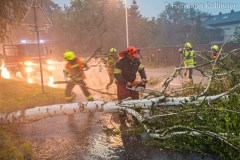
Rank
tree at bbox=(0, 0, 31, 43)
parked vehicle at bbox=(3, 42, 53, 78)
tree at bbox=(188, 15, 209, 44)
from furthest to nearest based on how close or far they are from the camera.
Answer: tree at bbox=(188, 15, 209, 44) < parked vehicle at bbox=(3, 42, 53, 78) < tree at bbox=(0, 0, 31, 43)

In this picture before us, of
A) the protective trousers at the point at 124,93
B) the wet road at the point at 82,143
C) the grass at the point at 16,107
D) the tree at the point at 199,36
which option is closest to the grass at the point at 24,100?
the grass at the point at 16,107

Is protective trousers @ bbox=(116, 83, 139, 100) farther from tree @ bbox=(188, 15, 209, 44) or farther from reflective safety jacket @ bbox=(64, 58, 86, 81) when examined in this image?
tree @ bbox=(188, 15, 209, 44)

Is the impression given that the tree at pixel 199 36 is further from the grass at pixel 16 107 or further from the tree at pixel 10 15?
the grass at pixel 16 107

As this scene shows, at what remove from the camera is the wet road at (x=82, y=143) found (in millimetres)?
3682

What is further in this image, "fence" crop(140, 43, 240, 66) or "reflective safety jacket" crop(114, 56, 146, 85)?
"fence" crop(140, 43, 240, 66)

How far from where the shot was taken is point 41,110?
4.68 m

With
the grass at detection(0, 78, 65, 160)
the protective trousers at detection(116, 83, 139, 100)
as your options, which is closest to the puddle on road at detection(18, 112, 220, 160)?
the grass at detection(0, 78, 65, 160)

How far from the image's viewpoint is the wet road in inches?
145

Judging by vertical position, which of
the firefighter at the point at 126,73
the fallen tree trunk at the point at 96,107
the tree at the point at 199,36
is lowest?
the fallen tree trunk at the point at 96,107

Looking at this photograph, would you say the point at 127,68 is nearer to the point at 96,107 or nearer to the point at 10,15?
the point at 96,107

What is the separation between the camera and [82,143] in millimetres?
4301

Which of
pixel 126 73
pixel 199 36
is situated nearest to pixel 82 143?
pixel 126 73

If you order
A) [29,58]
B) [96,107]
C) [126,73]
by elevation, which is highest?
[29,58]

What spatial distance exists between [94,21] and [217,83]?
1371 inches
